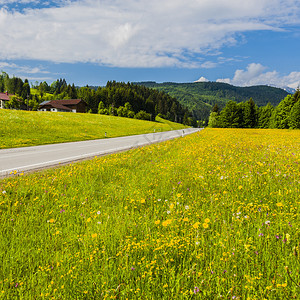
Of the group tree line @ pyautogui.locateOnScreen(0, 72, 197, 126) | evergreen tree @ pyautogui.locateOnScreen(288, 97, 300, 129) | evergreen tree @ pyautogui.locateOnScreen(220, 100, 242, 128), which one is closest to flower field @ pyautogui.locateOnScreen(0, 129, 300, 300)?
evergreen tree @ pyautogui.locateOnScreen(288, 97, 300, 129)

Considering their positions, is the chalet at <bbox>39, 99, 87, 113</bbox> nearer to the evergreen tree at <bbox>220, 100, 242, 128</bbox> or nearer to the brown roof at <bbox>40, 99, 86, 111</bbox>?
the brown roof at <bbox>40, 99, 86, 111</bbox>

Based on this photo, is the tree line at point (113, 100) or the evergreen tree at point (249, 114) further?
the tree line at point (113, 100)

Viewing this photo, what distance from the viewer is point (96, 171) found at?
7.04 meters

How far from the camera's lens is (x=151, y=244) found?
2836 mm

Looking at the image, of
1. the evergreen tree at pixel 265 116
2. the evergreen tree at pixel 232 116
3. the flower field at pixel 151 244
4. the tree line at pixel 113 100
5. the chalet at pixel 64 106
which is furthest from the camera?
the tree line at pixel 113 100

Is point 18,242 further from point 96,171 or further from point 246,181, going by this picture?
point 246,181

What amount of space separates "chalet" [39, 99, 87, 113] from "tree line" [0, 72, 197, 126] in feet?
18.6

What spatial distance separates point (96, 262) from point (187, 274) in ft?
3.54

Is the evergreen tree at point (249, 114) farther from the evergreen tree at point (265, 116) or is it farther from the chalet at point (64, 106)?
the chalet at point (64, 106)

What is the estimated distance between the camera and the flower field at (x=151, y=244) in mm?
2158

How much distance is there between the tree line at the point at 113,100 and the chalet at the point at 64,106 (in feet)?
18.6

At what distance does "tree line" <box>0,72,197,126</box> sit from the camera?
4313 inches

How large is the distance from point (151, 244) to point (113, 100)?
122m

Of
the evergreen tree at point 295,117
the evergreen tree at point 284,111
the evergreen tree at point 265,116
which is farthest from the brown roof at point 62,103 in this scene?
the evergreen tree at point 295,117
